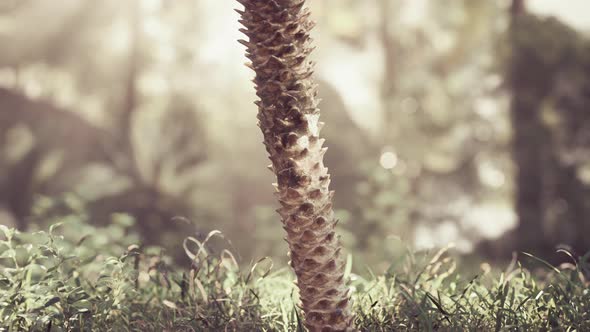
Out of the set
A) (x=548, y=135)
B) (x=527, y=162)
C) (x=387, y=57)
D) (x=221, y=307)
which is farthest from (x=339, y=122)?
(x=221, y=307)

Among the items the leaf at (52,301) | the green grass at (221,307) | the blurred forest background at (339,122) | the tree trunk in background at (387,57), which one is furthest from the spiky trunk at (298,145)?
the tree trunk in background at (387,57)

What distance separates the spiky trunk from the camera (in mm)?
2859

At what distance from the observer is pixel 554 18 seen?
10.9 metres

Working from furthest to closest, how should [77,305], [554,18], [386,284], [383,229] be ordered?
[554,18], [383,229], [386,284], [77,305]

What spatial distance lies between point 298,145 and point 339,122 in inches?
312

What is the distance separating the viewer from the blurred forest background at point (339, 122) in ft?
31.2

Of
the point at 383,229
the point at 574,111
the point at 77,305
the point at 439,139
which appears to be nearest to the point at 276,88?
the point at 77,305

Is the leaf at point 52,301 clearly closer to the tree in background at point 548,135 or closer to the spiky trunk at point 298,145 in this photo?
the spiky trunk at point 298,145

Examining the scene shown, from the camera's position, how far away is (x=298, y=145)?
2873 millimetres

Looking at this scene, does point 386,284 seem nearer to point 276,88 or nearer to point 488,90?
point 276,88

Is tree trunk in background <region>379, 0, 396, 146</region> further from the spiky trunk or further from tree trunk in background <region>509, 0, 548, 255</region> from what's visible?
the spiky trunk

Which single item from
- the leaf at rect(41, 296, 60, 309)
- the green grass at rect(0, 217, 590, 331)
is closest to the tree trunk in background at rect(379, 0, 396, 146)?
the green grass at rect(0, 217, 590, 331)

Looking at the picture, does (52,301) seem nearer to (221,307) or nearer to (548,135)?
(221,307)

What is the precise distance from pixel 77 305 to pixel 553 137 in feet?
31.3
